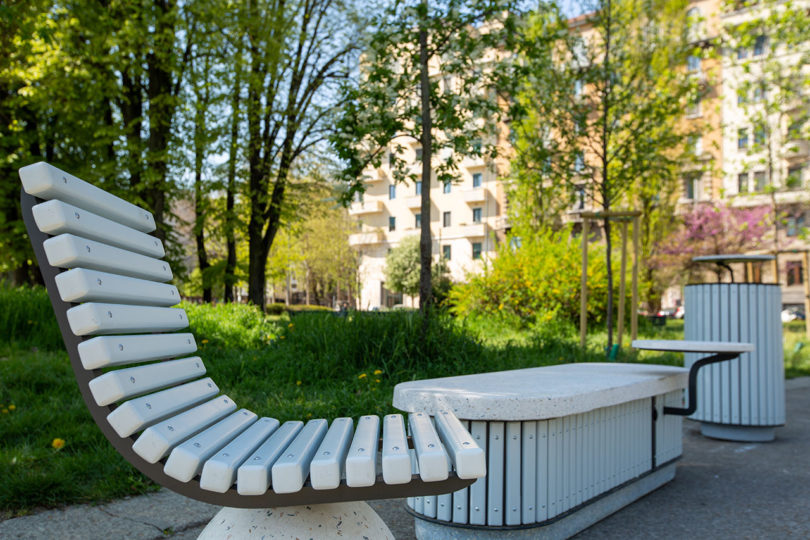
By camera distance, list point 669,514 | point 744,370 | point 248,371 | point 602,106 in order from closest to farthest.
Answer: point 669,514 → point 744,370 → point 248,371 → point 602,106

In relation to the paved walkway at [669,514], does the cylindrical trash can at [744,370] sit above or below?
above

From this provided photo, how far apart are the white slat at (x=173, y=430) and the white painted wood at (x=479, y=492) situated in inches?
42.1

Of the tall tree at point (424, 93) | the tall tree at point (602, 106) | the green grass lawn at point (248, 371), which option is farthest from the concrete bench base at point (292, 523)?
the tall tree at point (602, 106)

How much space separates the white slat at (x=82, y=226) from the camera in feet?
5.60

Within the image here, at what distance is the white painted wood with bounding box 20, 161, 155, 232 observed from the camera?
172 centimetres

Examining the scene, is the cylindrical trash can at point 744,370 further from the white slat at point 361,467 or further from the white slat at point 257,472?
the white slat at point 257,472

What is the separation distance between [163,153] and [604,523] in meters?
11.1

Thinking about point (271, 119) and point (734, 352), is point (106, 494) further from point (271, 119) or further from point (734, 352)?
point (271, 119)

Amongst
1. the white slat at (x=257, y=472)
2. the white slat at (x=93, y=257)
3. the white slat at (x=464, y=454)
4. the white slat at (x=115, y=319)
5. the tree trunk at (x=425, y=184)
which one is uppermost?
the tree trunk at (x=425, y=184)

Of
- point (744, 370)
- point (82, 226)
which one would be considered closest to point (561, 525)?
point (82, 226)

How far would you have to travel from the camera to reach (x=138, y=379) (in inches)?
73.0

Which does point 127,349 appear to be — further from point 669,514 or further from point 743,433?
point 743,433

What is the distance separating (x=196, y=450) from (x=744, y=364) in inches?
206

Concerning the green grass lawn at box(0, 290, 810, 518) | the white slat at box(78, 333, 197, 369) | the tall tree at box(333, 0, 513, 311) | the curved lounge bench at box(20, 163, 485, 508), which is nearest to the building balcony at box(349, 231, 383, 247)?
the green grass lawn at box(0, 290, 810, 518)
